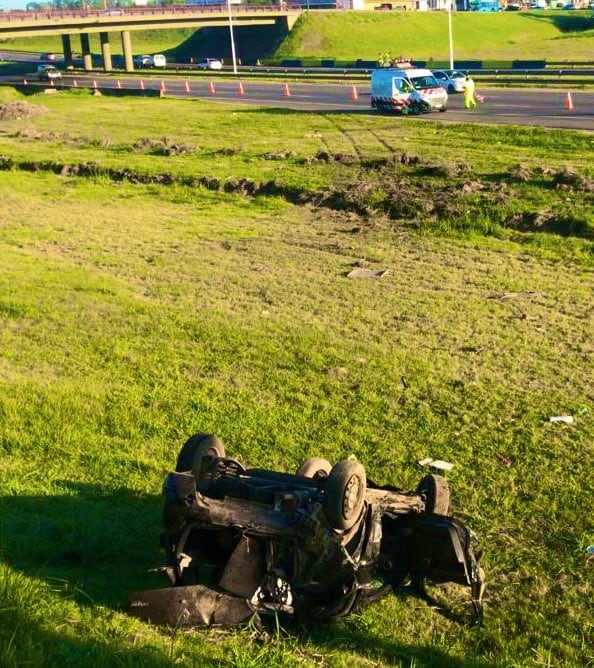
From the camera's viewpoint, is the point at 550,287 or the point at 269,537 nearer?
the point at 269,537

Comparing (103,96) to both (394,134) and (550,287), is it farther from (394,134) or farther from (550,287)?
(550,287)

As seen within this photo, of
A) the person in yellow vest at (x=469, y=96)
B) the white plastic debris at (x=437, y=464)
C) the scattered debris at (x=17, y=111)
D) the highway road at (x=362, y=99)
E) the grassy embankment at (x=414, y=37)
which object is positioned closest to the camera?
the white plastic debris at (x=437, y=464)

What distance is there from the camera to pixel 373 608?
5.69 meters

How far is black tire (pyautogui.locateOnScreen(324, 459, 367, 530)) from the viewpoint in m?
5.18

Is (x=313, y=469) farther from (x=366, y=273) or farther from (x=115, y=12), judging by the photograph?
(x=115, y=12)

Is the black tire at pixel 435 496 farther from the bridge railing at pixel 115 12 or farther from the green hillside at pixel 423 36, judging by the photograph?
the green hillside at pixel 423 36

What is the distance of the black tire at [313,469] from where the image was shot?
6156 millimetres

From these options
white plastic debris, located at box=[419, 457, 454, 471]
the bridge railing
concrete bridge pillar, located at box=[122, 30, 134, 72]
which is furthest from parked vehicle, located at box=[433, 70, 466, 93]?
concrete bridge pillar, located at box=[122, 30, 134, 72]

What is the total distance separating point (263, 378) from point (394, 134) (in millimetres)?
22041

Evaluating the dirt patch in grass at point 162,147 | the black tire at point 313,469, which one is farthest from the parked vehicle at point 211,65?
the black tire at point 313,469

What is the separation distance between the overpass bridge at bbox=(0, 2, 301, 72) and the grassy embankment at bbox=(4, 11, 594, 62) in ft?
10.6

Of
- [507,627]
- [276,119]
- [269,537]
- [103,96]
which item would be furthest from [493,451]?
[103,96]

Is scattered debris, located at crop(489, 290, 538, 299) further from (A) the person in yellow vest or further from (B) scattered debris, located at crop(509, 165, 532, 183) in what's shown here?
(A) the person in yellow vest

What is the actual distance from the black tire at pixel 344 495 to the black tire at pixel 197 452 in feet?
3.05
